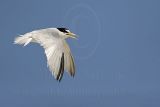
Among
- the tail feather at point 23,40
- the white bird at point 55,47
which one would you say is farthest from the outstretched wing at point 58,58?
the tail feather at point 23,40

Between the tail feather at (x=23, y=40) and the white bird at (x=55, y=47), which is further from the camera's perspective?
the tail feather at (x=23, y=40)

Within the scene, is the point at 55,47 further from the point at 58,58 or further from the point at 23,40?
the point at 23,40

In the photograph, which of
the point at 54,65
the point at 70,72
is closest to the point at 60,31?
the point at 70,72

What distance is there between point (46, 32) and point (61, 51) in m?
0.14

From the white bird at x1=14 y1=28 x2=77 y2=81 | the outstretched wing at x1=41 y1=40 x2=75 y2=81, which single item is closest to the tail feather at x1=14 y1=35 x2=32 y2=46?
the white bird at x1=14 y1=28 x2=77 y2=81

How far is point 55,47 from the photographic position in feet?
6.68

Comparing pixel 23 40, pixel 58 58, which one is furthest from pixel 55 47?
pixel 23 40

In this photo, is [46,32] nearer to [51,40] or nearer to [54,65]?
[51,40]

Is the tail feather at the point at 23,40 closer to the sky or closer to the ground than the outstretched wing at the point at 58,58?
closer to the sky

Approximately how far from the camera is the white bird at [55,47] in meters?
1.89

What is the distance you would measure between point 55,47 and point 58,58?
8 cm

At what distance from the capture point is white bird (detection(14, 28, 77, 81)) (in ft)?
6.19

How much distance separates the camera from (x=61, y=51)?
204cm

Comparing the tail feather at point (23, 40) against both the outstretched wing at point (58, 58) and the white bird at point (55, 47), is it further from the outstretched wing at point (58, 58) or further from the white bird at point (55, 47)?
the outstretched wing at point (58, 58)
